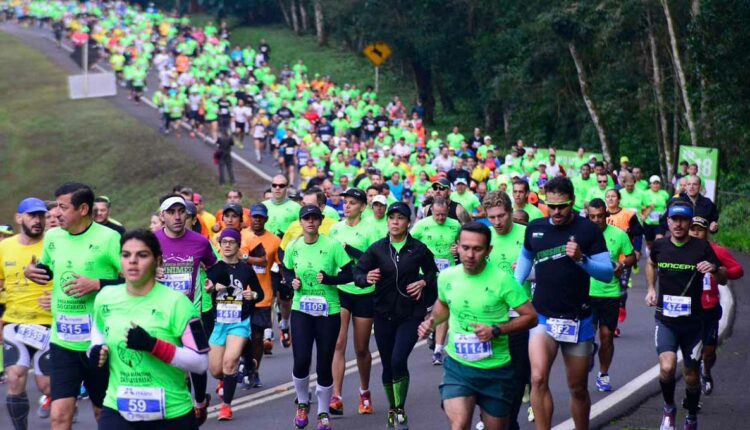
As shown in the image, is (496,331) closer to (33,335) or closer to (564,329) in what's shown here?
(564,329)

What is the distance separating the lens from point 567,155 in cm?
3825

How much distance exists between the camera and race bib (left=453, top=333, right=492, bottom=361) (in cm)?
909

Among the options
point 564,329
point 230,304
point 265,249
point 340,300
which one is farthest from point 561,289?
point 265,249

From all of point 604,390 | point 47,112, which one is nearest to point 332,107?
point 47,112

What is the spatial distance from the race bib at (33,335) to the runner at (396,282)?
285 cm

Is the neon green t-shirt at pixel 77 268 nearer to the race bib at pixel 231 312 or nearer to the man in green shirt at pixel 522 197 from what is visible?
the race bib at pixel 231 312

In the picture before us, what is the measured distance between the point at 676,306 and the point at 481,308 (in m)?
3.28

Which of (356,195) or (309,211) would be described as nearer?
(309,211)

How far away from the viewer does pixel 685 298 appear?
38.6 feet

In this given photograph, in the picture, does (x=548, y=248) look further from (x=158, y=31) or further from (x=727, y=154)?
(x=158, y=31)

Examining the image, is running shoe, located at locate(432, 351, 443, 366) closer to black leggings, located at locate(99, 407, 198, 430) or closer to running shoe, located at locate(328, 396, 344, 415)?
running shoe, located at locate(328, 396, 344, 415)

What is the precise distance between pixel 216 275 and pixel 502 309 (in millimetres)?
4529

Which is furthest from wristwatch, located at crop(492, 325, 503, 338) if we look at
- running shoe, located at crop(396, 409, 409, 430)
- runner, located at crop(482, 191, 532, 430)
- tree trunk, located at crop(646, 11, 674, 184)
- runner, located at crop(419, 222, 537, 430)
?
tree trunk, located at crop(646, 11, 674, 184)

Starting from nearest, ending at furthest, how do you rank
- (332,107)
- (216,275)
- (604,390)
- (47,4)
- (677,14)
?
(216,275) < (604,390) < (677,14) < (332,107) < (47,4)
